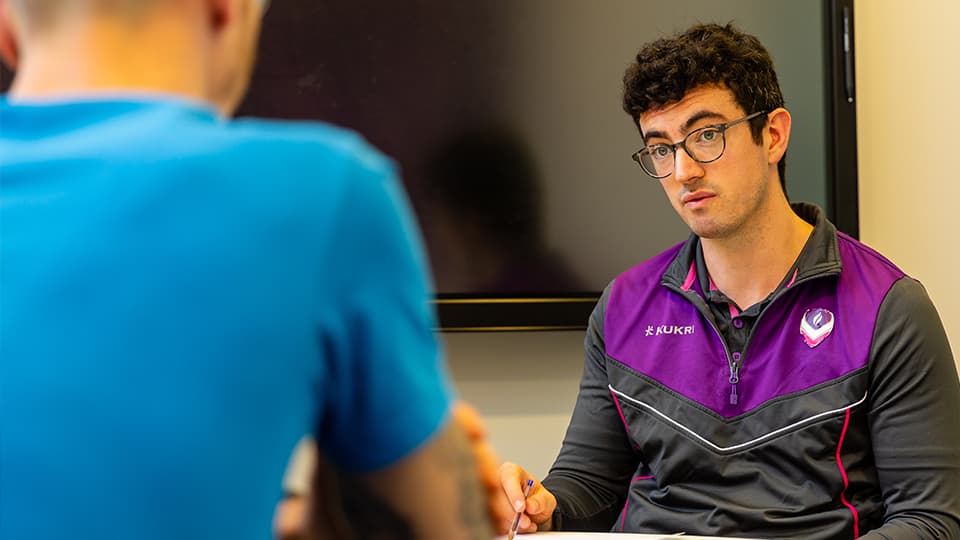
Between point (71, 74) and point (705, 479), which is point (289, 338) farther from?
point (705, 479)

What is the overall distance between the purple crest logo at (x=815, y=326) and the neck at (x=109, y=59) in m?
1.41

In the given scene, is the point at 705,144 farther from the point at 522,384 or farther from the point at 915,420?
the point at 522,384

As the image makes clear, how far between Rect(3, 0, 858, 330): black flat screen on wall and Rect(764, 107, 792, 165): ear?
2.00ft

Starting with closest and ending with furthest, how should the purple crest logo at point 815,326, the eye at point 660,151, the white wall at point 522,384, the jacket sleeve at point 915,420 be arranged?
the jacket sleeve at point 915,420 → the purple crest logo at point 815,326 → the eye at point 660,151 → the white wall at point 522,384

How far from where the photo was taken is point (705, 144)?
1.96 meters

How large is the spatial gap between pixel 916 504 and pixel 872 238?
1282mm

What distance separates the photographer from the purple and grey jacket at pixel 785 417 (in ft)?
5.51

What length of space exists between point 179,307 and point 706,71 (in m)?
1.60

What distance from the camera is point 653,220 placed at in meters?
2.67

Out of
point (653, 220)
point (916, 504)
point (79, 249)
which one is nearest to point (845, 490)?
point (916, 504)

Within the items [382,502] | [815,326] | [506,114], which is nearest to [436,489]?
[382,502]

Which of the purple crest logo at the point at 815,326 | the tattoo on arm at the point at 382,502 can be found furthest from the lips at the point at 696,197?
the tattoo on arm at the point at 382,502

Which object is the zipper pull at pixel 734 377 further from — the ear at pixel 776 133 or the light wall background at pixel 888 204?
the light wall background at pixel 888 204

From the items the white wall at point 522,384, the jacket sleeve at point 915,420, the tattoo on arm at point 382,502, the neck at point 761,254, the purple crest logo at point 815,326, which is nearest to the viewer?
the tattoo on arm at point 382,502
